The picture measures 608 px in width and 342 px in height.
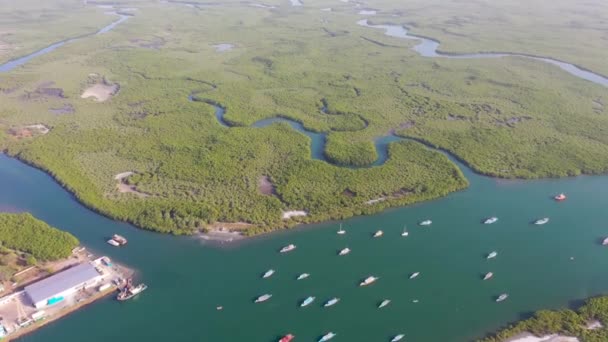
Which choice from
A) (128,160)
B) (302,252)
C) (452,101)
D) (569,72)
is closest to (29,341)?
(302,252)

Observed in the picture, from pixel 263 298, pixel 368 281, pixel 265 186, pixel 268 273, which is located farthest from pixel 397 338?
pixel 265 186

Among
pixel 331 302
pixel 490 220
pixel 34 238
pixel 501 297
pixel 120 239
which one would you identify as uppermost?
pixel 490 220

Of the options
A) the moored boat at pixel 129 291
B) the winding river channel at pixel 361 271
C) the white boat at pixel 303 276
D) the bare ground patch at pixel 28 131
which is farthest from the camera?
the bare ground patch at pixel 28 131

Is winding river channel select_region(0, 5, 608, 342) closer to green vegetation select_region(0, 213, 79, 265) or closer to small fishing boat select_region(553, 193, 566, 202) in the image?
small fishing boat select_region(553, 193, 566, 202)

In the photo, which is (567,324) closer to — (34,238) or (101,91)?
(34,238)

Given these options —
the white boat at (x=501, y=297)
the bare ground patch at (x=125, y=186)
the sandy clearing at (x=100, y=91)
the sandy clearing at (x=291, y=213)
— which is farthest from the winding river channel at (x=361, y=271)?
the sandy clearing at (x=100, y=91)

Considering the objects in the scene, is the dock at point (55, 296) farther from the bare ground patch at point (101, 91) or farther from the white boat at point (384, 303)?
the bare ground patch at point (101, 91)

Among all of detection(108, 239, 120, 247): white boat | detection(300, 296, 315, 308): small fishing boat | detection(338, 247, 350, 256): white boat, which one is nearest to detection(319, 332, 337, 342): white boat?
detection(300, 296, 315, 308): small fishing boat
